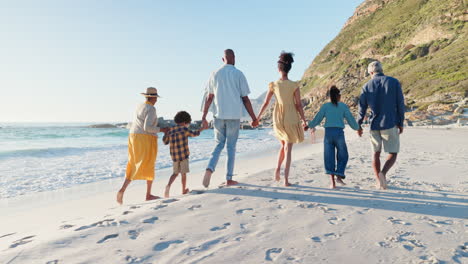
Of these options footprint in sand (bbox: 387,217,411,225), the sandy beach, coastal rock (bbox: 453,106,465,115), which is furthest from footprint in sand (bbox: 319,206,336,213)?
coastal rock (bbox: 453,106,465,115)

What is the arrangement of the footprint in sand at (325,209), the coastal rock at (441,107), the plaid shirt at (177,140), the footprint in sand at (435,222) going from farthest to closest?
1. the coastal rock at (441,107)
2. the plaid shirt at (177,140)
3. the footprint in sand at (325,209)
4. the footprint in sand at (435,222)

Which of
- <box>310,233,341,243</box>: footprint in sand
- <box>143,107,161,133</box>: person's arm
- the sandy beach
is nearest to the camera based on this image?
the sandy beach

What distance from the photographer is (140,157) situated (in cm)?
444

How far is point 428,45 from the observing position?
192 ft

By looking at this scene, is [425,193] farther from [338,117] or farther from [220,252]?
[220,252]

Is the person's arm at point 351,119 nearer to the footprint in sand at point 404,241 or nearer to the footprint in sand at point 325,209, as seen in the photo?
the footprint in sand at point 325,209

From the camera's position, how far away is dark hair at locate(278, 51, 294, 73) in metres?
4.85

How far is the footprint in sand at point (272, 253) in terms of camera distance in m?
2.23

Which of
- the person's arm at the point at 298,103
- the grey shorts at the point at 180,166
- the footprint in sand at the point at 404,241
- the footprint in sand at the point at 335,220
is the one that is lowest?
the footprint in sand at the point at 335,220

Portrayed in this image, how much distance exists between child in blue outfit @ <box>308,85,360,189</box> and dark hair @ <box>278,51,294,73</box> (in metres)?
0.81

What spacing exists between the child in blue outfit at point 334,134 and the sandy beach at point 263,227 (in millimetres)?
330

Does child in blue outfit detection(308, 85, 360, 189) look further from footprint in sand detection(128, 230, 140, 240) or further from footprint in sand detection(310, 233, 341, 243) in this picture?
footprint in sand detection(128, 230, 140, 240)

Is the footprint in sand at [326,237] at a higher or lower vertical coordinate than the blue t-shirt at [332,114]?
lower

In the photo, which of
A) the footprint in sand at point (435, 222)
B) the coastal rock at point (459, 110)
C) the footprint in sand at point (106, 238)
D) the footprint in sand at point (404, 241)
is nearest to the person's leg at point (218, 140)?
the footprint in sand at point (106, 238)
